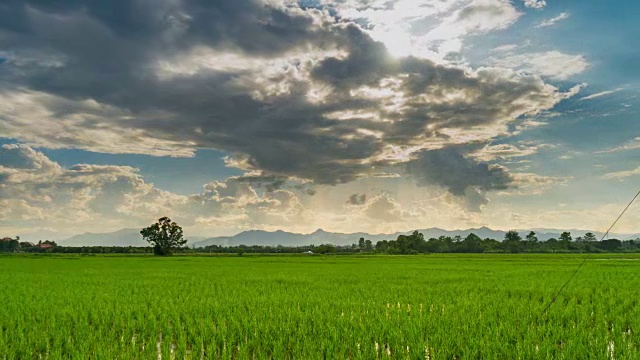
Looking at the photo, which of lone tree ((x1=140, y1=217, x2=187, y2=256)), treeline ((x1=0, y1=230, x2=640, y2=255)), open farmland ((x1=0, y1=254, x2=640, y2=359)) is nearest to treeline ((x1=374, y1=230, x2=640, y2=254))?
treeline ((x1=0, y1=230, x2=640, y2=255))

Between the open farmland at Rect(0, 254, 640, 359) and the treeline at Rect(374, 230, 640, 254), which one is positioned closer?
the open farmland at Rect(0, 254, 640, 359)

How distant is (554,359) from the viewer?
5.68 meters

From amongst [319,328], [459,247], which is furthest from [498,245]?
[319,328]

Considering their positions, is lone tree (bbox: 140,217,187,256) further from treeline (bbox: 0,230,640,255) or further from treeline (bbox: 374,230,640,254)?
treeline (bbox: 374,230,640,254)

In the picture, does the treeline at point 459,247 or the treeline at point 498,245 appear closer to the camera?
the treeline at point 459,247

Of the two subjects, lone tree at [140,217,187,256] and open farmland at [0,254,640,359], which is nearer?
open farmland at [0,254,640,359]

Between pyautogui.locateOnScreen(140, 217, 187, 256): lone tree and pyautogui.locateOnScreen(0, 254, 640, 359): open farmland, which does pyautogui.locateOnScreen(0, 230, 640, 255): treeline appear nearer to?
pyautogui.locateOnScreen(140, 217, 187, 256): lone tree

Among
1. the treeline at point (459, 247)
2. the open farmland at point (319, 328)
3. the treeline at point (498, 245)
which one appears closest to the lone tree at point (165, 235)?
the treeline at point (459, 247)

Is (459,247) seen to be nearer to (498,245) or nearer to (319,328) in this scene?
(498,245)

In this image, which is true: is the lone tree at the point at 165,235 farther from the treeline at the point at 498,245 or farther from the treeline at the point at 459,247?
the treeline at the point at 498,245

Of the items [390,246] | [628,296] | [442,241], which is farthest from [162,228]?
[628,296]

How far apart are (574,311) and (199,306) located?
A: 26.0 feet

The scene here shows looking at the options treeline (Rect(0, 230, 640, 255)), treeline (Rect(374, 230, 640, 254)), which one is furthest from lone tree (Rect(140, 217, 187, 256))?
treeline (Rect(374, 230, 640, 254))

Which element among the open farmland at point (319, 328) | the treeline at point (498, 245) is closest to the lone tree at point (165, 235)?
the treeline at point (498, 245)
